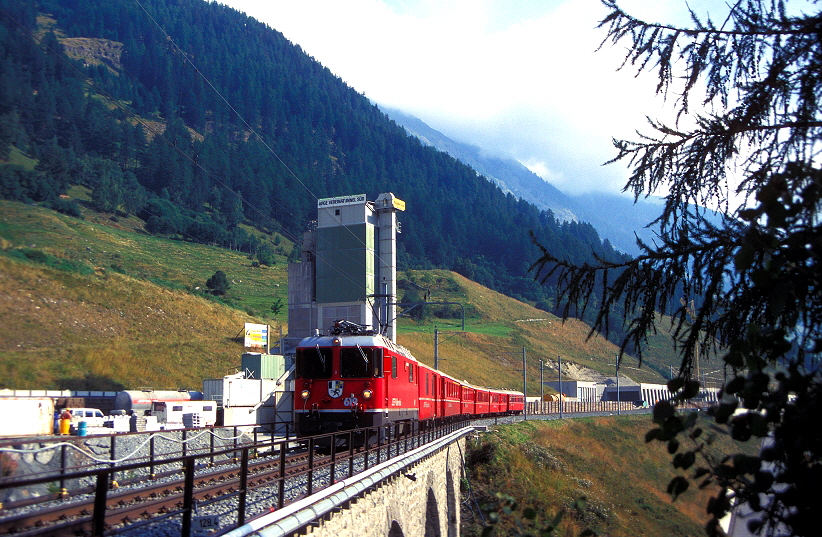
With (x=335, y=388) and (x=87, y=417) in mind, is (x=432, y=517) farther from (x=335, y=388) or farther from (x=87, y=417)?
(x=87, y=417)

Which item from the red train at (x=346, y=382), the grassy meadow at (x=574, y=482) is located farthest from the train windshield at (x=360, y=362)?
the grassy meadow at (x=574, y=482)

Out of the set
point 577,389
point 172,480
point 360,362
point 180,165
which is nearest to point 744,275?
point 172,480

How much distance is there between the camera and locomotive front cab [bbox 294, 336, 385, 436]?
702 inches

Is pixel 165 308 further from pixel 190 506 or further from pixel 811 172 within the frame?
pixel 811 172

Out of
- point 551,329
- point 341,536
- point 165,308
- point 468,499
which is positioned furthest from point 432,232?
point 341,536

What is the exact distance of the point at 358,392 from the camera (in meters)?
17.9

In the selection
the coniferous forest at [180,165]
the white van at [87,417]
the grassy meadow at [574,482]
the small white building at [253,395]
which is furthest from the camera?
the coniferous forest at [180,165]

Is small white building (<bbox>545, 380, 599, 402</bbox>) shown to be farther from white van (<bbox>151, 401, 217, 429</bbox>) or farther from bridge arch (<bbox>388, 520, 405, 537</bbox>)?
bridge arch (<bbox>388, 520, 405, 537</bbox>)

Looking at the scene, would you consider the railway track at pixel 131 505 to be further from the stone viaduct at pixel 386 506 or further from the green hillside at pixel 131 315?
the green hillside at pixel 131 315

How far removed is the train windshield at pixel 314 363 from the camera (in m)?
18.5

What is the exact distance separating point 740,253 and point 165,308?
53.2m

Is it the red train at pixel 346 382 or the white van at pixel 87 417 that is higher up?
the red train at pixel 346 382

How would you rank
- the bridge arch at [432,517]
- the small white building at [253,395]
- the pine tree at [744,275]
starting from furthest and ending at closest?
the small white building at [253,395] < the bridge arch at [432,517] < the pine tree at [744,275]

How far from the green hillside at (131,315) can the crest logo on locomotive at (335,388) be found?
784 inches
